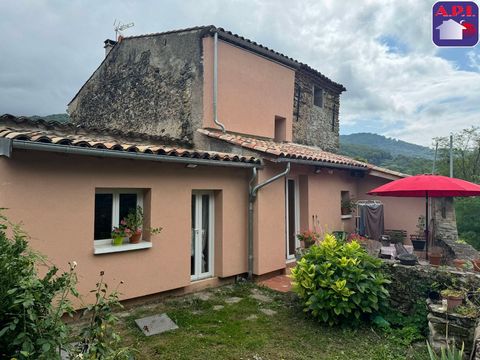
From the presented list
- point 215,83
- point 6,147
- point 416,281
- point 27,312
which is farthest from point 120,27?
point 416,281

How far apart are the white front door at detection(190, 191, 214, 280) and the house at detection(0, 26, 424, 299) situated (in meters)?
0.03

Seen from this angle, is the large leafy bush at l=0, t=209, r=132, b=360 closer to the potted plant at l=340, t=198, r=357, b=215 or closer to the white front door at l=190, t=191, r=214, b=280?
the white front door at l=190, t=191, r=214, b=280

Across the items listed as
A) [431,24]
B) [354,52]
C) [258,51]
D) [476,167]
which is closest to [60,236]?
[258,51]

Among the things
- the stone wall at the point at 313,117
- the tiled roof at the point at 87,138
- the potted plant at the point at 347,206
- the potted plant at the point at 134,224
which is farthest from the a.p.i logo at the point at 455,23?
the potted plant at the point at 134,224

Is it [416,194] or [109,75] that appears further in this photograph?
[109,75]

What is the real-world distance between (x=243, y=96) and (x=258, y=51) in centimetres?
192

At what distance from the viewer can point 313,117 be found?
16094 mm

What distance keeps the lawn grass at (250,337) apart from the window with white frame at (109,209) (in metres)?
1.85

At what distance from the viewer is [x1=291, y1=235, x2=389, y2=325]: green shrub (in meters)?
5.98

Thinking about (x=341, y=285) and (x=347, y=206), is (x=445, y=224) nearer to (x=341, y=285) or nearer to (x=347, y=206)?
(x=347, y=206)

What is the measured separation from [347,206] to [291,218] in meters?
3.54

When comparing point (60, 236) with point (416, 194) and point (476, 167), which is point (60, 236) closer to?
point (416, 194)

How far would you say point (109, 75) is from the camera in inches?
539

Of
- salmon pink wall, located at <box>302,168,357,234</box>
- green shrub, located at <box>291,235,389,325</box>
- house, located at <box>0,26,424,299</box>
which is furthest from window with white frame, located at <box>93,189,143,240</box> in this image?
salmon pink wall, located at <box>302,168,357,234</box>
